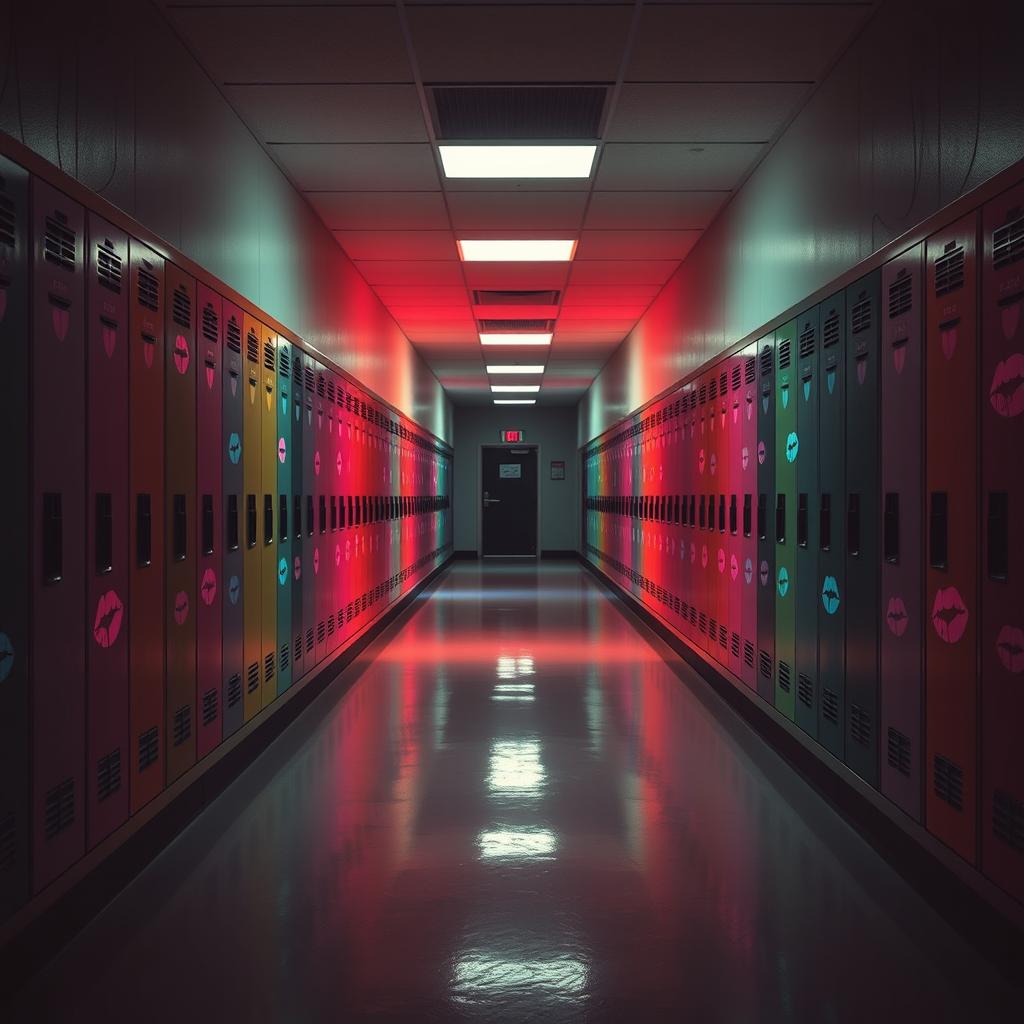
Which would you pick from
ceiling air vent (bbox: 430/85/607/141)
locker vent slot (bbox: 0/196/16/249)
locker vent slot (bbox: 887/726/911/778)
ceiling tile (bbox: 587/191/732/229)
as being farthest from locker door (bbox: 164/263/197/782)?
ceiling tile (bbox: 587/191/732/229)

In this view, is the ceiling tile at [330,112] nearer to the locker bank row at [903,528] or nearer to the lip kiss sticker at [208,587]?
the locker bank row at [903,528]

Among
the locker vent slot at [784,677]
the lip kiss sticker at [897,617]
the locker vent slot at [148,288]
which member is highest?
the locker vent slot at [148,288]

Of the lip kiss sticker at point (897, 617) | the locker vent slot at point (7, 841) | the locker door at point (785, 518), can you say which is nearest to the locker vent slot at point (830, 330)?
the locker door at point (785, 518)

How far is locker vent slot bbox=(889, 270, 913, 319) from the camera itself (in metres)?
3.21

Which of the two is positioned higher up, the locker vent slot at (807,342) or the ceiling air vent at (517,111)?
the ceiling air vent at (517,111)

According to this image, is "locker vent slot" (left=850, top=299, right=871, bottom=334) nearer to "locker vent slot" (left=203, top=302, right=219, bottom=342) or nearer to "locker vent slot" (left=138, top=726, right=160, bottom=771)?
"locker vent slot" (left=203, top=302, right=219, bottom=342)

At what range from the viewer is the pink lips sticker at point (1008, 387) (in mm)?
2438

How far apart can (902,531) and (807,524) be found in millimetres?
1147

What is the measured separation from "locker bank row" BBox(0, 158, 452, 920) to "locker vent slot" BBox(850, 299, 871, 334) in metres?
2.24

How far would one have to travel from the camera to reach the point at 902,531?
3.27 metres

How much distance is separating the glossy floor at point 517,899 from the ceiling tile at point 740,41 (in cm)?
276

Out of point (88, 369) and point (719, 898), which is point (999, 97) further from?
point (88, 369)

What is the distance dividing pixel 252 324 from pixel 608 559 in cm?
951

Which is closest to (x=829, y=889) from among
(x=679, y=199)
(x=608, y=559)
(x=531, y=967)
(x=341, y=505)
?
(x=531, y=967)
